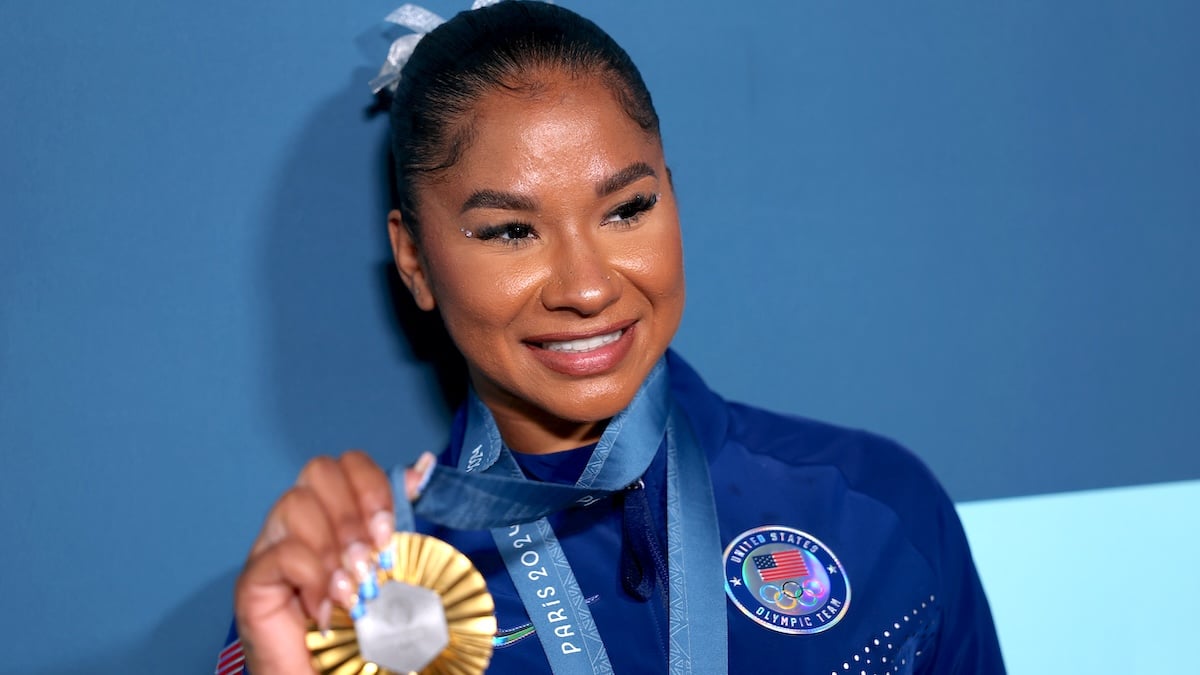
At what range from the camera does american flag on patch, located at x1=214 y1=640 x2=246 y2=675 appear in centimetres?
146

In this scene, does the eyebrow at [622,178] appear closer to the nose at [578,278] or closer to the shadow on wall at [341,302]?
the nose at [578,278]

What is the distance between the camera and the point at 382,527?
104 cm

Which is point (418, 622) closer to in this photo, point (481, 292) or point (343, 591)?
point (343, 591)

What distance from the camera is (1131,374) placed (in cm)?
202

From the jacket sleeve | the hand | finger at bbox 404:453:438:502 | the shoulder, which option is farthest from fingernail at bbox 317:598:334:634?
the jacket sleeve

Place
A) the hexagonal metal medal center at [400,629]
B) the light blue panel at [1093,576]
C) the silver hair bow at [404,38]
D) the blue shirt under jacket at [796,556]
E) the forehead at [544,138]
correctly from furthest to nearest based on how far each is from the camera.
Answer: the light blue panel at [1093,576]
the silver hair bow at [404,38]
the blue shirt under jacket at [796,556]
the forehead at [544,138]
the hexagonal metal medal center at [400,629]

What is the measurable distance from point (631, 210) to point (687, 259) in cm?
46

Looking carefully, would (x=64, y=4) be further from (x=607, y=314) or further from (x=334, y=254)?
(x=607, y=314)

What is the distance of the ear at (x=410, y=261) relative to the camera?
1.51m

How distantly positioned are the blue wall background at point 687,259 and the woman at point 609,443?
0.22m

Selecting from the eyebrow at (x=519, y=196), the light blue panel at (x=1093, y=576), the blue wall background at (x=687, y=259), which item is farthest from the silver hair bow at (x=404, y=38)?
the light blue panel at (x=1093, y=576)

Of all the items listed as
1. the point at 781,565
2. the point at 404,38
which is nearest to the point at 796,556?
the point at 781,565

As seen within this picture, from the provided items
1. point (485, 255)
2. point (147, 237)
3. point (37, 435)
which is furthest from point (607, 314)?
point (37, 435)

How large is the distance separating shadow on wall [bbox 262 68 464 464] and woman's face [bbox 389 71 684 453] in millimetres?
278
